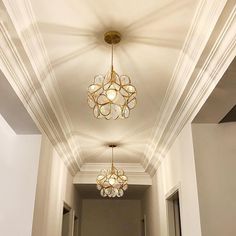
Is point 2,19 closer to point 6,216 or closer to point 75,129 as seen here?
point 6,216

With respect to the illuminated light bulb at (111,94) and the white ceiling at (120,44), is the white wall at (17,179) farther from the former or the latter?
the illuminated light bulb at (111,94)

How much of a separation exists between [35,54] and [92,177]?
4.03 metres

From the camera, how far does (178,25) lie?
Result: 7.08 ft

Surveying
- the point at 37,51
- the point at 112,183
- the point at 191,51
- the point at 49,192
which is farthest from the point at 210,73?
the point at 112,183

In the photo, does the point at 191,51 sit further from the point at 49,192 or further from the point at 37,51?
the point at 49,192

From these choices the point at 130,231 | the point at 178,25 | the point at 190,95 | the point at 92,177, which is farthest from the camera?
the point at 130,231

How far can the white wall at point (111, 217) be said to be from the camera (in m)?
7.82

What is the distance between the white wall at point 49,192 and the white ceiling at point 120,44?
706 millimetres

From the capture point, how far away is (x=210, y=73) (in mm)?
2367

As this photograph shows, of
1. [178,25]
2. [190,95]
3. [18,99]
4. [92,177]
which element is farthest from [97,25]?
[92,177]

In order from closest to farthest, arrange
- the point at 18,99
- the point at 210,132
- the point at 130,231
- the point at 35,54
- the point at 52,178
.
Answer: the point at 35,54, the point at 18,99, the point at 210,132, the point at 52,178, the point at 130,231

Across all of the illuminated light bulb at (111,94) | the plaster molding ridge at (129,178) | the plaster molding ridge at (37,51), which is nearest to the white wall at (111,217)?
the plaster molding ridge at (129,178)

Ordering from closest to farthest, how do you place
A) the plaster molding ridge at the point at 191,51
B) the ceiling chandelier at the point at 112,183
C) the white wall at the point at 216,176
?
the plaster molding ridge at the point at 191,51 < the white wall at the point at 216,176 < the ceiling chandelier at the point at 112,183

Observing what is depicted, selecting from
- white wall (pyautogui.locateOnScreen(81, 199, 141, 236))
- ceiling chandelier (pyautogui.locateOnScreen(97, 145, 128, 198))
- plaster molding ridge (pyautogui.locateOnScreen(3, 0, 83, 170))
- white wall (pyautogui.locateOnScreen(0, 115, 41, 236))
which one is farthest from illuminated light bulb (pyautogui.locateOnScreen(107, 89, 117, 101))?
white wall (pyautogui.locateOnScreen(81, 199, 141, 236))
